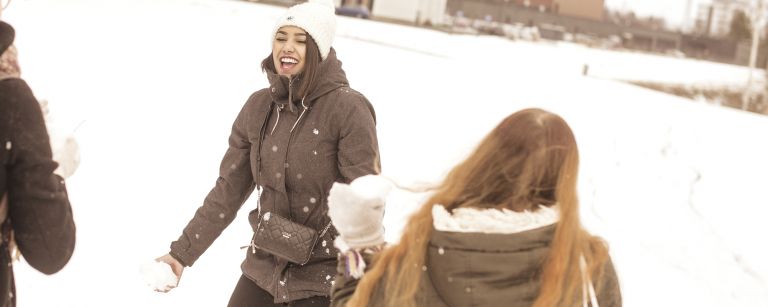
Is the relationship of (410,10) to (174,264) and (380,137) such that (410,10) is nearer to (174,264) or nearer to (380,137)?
(380,137)

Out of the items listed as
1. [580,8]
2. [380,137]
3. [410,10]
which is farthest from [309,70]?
[580,8]

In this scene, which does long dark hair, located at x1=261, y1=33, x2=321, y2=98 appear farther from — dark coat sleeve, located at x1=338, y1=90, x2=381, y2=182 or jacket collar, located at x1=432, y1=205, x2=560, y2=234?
jacket collar, located at x1=432, y1=205, x2=560, y2=234

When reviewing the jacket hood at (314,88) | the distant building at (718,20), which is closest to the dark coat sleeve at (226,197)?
the jacket hood at (314,88)

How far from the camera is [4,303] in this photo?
212 centimetres

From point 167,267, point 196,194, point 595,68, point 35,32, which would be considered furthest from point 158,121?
point 595,68

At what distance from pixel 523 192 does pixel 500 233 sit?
0.14m

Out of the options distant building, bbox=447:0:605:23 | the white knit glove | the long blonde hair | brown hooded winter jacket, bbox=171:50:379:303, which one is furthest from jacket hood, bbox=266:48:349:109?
distant building, bbox=447:0:605:23

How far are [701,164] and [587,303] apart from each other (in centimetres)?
877

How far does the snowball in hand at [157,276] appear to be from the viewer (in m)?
3.23

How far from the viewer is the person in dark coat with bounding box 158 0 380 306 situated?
326 centimetres

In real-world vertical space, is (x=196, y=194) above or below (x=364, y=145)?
below

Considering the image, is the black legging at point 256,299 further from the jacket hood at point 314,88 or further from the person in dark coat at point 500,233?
the person in dark coat at point 500,233

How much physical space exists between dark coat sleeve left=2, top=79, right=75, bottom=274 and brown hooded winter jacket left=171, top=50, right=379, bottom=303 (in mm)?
1268

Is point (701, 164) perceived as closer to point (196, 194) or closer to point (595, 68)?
point (196, 194)
